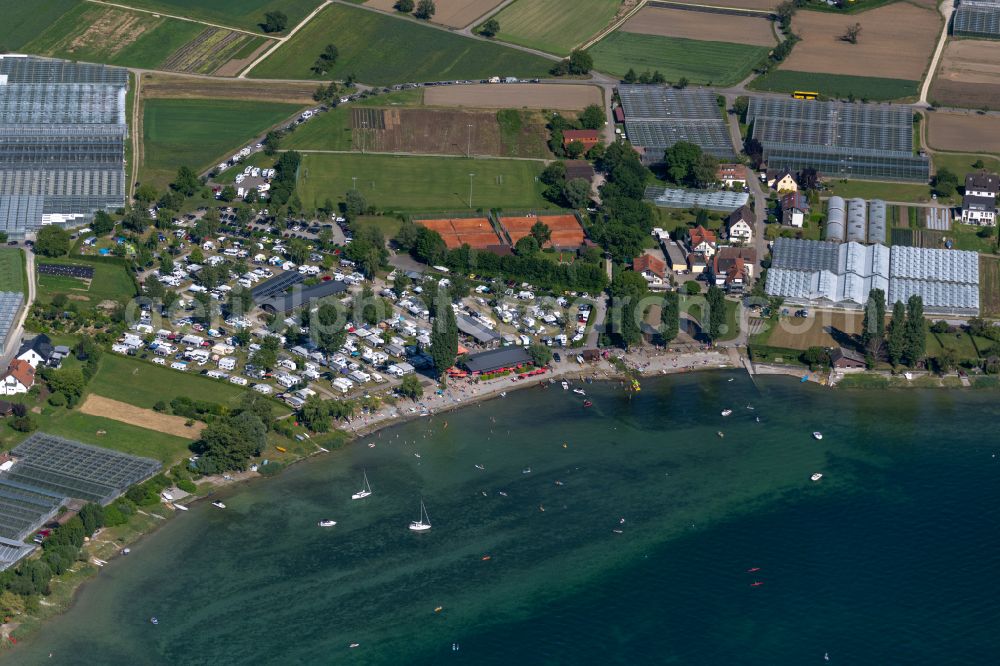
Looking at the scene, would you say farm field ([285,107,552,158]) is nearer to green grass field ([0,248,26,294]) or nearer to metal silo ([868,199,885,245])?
metal silo ([868,199,885,245])

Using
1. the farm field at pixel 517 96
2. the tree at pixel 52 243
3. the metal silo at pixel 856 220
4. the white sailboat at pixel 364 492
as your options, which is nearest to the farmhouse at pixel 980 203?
the metal silo at pixel 856 220

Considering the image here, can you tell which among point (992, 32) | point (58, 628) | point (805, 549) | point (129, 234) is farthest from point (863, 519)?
point (992, 32)

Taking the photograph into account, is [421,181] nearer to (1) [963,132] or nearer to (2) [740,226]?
(2) [740,226]

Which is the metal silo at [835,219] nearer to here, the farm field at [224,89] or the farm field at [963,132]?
the farm field at [963,132]

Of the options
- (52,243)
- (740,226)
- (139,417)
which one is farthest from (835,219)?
(52,243)

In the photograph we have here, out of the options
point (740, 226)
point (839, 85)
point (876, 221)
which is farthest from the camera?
point (839, 85)

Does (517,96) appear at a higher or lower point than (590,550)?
higher

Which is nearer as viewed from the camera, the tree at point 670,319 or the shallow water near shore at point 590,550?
the shallow water near shore at point 590,550
